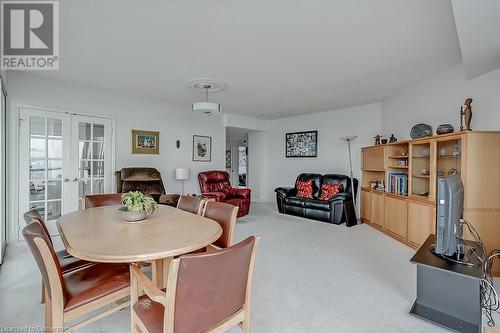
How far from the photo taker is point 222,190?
5574 mm

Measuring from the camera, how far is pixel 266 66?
320 centimetres

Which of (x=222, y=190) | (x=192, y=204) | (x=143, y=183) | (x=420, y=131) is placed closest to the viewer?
(x=192, y=204)

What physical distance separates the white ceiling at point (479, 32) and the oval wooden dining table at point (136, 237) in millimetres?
2439

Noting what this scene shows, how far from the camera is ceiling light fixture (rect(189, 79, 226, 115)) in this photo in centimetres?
362

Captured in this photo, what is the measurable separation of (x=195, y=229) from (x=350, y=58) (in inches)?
104

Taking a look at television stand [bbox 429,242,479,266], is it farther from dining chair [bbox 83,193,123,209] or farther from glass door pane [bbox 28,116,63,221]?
glass door pane [bbox 28,116,63,221]

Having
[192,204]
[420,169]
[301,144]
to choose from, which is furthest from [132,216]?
[301,144]

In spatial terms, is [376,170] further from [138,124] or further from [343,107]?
[138,124]

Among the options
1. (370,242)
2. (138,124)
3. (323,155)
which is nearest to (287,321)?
(370,242)

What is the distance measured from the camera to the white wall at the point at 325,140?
5.28 m

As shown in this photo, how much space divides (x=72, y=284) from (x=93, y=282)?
0.38 feet

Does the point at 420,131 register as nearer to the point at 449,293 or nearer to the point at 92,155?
the point at 449,293

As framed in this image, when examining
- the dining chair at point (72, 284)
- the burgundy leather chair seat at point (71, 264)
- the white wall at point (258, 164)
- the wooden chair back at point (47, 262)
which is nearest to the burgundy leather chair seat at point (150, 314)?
the dining chair at point (72, 284)

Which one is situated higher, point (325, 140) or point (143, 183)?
point (325, 140)
